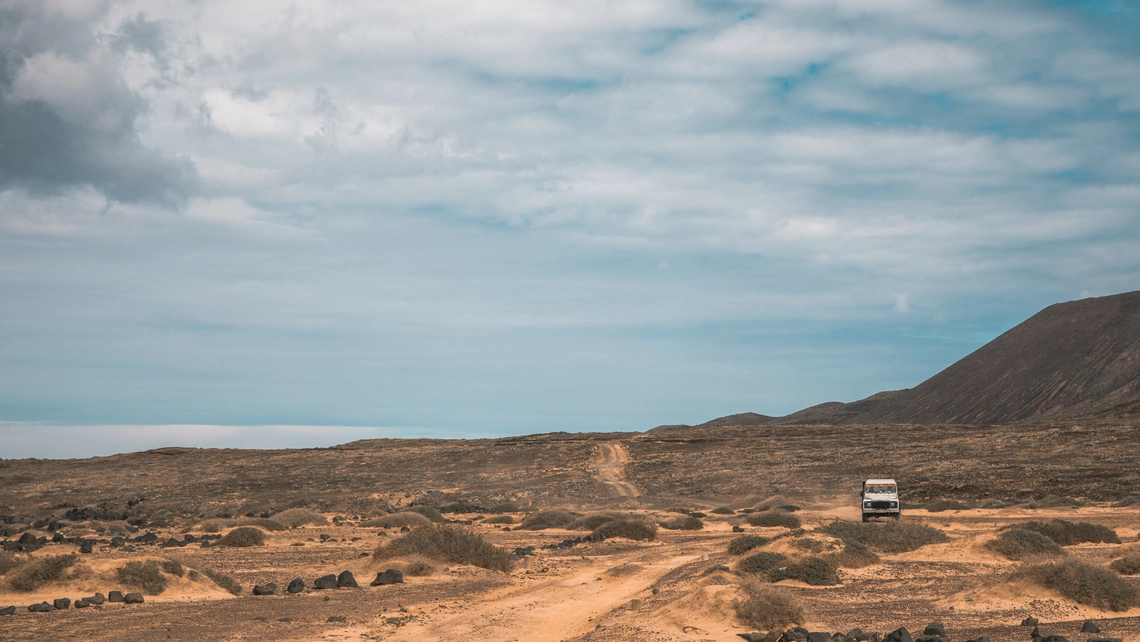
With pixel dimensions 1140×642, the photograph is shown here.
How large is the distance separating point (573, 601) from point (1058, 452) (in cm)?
5518

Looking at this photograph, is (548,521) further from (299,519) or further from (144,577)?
(144,577)

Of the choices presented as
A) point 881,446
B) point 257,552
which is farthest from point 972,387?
point 257,552

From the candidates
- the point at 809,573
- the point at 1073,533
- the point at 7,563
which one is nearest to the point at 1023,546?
the point at 1073,533

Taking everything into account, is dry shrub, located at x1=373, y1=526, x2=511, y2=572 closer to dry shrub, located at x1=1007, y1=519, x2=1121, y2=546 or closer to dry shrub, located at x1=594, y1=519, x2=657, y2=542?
dry shrub, located at x1=594, y1=519, x2=657, y2=542

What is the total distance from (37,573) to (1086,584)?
2213cm

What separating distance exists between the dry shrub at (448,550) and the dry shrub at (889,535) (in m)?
9.48

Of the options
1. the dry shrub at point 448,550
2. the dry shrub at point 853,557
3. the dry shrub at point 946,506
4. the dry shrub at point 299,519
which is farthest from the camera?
the dry shrub at point 946,506

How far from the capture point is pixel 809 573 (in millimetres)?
20859

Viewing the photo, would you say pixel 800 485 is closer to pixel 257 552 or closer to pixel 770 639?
pixel 257 552

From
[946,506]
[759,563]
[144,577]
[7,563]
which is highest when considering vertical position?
[7,563]

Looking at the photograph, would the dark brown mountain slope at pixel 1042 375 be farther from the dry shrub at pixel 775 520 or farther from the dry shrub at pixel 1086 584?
the dry shrub at pixel 1086 584

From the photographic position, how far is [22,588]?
20.4 meters

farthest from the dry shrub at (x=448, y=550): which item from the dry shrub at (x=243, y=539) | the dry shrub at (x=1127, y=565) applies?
the dry shrub at (x=1127, y=565)

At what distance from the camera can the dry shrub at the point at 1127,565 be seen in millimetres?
20750
